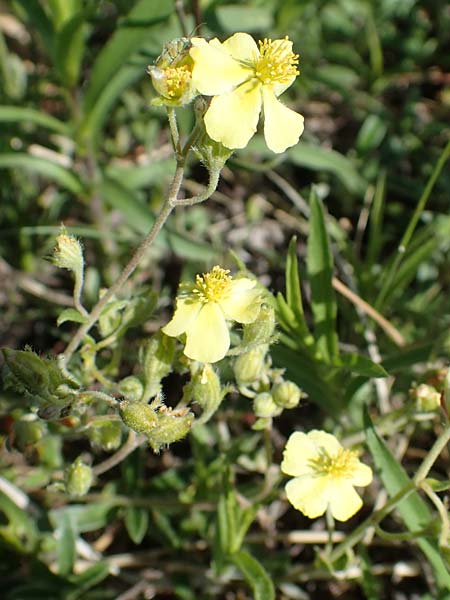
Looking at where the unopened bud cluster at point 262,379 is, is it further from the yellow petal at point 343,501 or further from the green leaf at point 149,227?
the green leaf at point 149,227

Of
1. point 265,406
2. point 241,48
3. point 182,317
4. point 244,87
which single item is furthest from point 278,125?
point 265,406

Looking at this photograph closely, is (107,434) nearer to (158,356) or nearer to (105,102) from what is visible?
(158,356)

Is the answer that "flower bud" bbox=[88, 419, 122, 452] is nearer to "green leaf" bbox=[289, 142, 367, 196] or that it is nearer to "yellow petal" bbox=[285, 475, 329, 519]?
"yellow petal" bbox=[285, 475, 329, 519]

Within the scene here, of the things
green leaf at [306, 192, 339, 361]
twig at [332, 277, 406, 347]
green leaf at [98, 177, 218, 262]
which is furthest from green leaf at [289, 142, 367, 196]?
green leaf at [306, 192, 339, 361]

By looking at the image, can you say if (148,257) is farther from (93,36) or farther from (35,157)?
(93,36)

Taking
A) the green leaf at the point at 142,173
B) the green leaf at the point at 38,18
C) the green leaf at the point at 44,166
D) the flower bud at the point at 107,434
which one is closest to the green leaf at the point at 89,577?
the flower bud at the point at 107,434

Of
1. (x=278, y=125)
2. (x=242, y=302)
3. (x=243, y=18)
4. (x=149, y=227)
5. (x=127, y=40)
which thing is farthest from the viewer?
(x=243, y=18)
